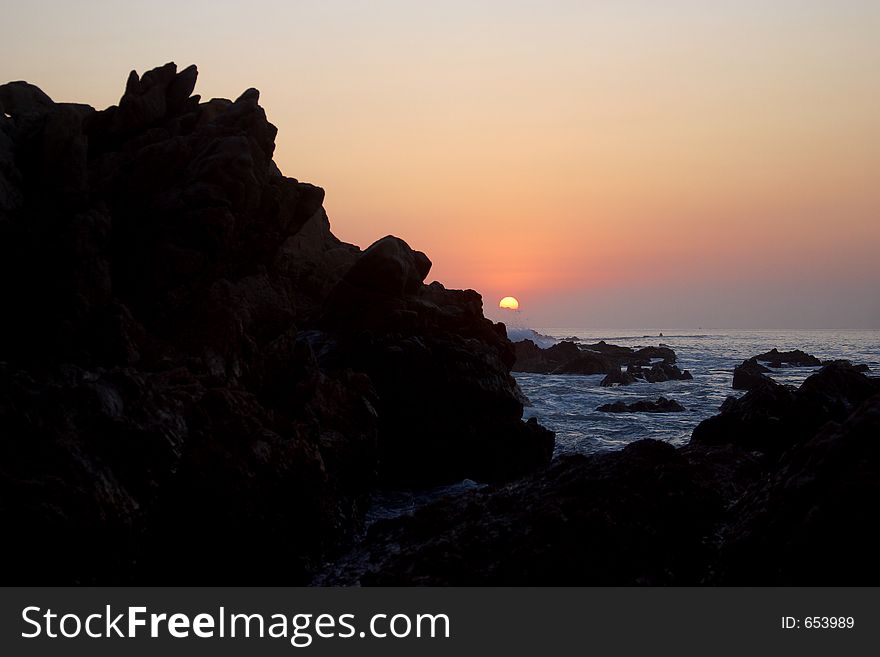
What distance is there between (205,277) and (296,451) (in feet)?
19.3

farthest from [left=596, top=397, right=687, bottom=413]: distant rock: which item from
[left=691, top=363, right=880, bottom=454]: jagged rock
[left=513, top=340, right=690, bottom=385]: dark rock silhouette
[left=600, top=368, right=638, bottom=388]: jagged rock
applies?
[left=691, top=363, right=880, bottom=454]: jagged rock

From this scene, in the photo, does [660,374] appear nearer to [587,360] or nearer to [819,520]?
[587,360]

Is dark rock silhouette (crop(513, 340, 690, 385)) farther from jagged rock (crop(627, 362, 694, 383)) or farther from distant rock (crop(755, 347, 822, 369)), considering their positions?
distant rock (crop(755, 347, 822, 369))

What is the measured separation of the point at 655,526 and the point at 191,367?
34.6 feet

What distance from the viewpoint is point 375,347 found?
81.2ft

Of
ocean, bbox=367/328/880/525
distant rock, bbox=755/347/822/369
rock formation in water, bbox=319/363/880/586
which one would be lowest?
ocean, bbox=367/328/880/525

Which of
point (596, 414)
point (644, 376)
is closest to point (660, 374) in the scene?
point (644, 376)

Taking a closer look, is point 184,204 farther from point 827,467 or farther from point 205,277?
point 827,467

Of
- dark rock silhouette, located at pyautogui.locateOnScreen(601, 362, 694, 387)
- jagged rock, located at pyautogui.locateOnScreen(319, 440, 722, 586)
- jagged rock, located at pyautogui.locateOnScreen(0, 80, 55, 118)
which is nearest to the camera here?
jagged rock, located at pyautogui.locateOnScreen(319, 440, 722, 586)

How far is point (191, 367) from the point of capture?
15711 millimetres

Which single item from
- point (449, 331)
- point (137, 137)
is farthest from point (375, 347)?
point (137, 137)

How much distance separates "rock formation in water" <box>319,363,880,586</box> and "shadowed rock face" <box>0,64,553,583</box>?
273 centimetres

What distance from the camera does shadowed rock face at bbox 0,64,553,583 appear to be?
10562 millimetres

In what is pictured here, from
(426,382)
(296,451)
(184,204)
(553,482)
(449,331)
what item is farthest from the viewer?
(449,331)
